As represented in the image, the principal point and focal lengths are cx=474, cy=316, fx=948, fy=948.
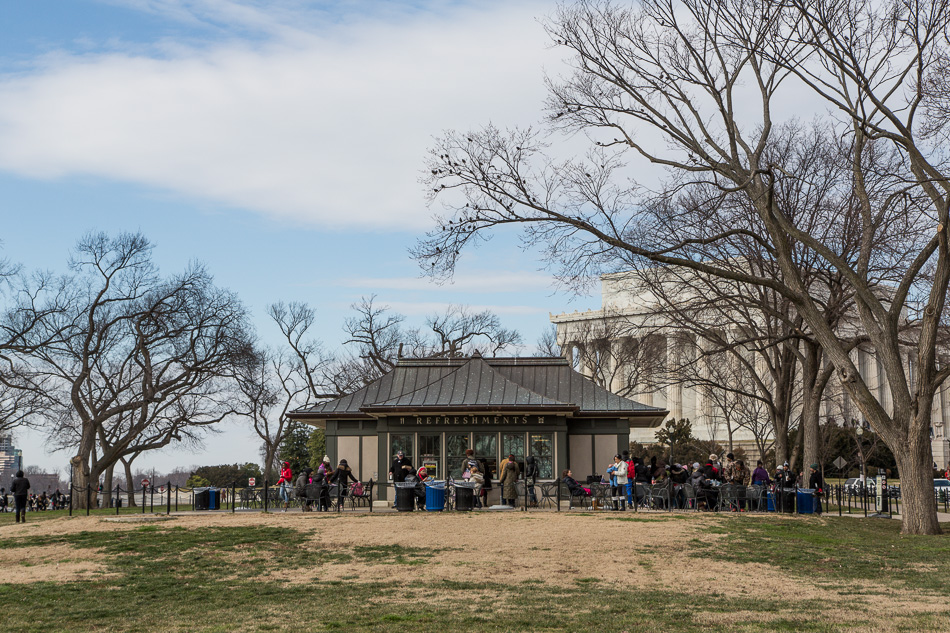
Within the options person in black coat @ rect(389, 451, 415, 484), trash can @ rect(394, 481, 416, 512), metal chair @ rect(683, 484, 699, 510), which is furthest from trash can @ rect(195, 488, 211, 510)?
metal chair @ rect(683, 484, 699, 510)

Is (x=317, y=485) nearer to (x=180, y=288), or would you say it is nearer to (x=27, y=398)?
(x=180, y=288)

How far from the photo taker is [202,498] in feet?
84.4

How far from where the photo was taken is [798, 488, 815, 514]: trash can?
24.3m

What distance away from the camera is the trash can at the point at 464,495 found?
22.8m

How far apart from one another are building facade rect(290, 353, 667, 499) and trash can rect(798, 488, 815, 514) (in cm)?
717

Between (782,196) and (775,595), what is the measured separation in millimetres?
16671

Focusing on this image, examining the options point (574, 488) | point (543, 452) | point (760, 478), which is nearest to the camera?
point (574, 488)

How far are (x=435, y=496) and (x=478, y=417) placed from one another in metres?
6.61

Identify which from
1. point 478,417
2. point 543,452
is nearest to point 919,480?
point 543,452

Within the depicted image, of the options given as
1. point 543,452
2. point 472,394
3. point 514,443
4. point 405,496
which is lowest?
point 405,496

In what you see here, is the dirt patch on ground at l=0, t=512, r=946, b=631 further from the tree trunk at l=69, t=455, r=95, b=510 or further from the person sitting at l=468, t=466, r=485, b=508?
the tree trunk at l=69, t=455, r=95, b=510

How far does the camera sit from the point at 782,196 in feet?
85.8

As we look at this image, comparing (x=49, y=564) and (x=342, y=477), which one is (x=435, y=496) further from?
(x=49, y=564)

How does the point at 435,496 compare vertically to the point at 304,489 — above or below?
below
